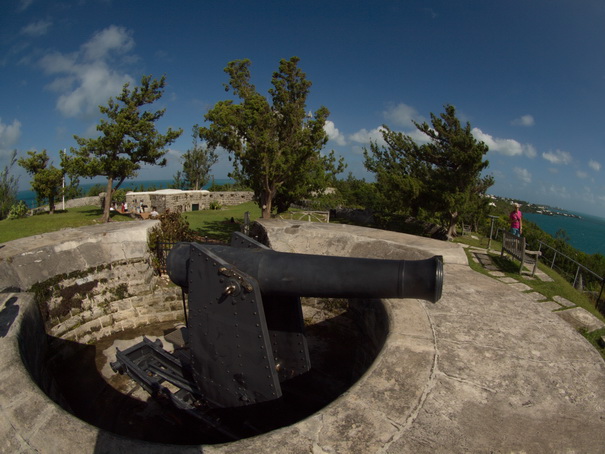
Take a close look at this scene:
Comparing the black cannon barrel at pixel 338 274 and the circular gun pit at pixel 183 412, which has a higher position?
the black cannon barrel at pixel 338 274

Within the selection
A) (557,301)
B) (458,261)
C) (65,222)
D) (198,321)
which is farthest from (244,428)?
(65,222)

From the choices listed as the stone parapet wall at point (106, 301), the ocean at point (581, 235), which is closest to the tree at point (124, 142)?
the stone parapet wall at point (106, 301)

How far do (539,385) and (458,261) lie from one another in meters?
3.22

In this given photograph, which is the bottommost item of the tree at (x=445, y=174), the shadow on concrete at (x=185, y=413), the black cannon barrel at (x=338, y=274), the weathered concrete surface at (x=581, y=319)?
the shadow on concrete at (x=185, y=413)

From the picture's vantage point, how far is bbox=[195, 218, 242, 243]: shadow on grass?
520 inches

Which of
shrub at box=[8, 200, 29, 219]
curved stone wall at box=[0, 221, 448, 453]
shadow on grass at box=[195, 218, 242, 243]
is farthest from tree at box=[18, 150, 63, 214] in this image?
curved stone wall at box=[0, 221, 448, 453]

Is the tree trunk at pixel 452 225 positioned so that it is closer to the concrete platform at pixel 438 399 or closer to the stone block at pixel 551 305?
the stone block at pixel 551 305

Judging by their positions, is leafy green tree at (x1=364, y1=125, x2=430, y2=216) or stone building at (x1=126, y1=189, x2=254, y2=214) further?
stone building at (x1=126, y1=189, x2=254, y2=214)

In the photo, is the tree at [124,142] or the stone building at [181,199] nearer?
the tree at [124,142]

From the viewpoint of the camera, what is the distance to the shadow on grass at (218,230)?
1320 centimetres

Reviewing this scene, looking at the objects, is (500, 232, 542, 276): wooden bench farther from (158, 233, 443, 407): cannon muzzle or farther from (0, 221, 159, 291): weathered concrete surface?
(0, 221, 159, 291): weathered concrete surface

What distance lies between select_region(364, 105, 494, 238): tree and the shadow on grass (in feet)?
20.9

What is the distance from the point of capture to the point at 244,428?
2979 mm

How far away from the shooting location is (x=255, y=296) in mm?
2512
